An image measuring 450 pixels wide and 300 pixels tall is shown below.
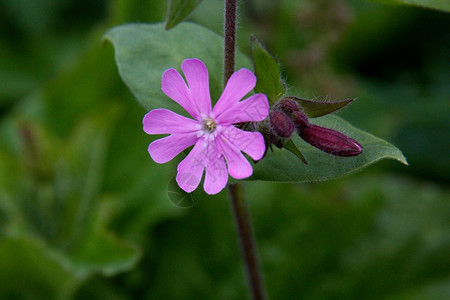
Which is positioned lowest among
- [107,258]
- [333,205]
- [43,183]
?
[107,258]

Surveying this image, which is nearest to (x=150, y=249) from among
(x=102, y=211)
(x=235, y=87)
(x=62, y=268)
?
(x=102, y=211)

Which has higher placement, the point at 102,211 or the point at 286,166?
the point at 102,211

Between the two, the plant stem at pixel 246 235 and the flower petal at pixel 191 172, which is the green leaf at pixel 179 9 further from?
the plant stem at pixel 246 235

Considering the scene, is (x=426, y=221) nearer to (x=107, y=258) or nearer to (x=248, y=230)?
(x=248, y=230)

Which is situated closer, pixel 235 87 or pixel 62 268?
pixel 235 87

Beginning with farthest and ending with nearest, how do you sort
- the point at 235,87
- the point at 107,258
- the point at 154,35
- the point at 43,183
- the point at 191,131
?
the point at 43,183, the point at 107,258, the point at 154,35, the point at 191,131, the point at 235,87

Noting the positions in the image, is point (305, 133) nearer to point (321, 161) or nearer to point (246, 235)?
point (321, 161)

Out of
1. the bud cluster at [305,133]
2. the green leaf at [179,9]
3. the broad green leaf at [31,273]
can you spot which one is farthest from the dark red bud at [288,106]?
the broad green leaf at [31,273]
